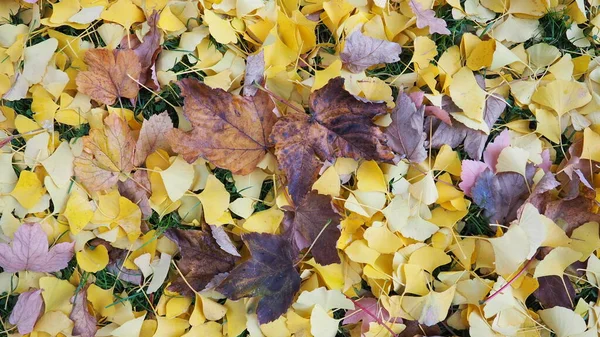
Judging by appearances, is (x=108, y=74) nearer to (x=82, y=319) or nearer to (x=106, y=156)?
(x=106, y=156)

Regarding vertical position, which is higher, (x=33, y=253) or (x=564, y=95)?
(x=564, y=95)

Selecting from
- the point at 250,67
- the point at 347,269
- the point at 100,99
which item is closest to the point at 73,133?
the point at 100,99

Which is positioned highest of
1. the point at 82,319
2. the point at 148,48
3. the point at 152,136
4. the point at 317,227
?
the point at 148,48

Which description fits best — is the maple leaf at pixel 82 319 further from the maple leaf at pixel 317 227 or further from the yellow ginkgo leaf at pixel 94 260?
the maple leaf at pixel 317 227

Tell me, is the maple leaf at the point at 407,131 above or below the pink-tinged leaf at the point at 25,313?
above

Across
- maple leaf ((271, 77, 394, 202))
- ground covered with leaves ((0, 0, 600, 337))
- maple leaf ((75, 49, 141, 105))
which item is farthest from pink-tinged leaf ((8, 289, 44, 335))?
maple leaf ((271, 77, 394, 202))

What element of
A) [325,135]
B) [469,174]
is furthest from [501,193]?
[325,135]

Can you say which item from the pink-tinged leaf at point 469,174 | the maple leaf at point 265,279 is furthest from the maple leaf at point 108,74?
the pink-tinged leaf at point 469,174
